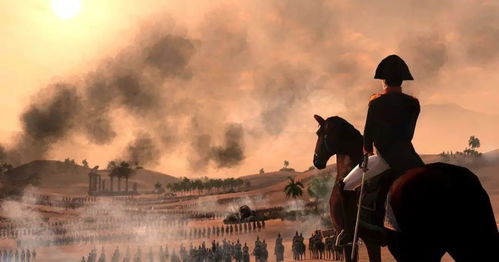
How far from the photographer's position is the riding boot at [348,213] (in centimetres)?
872

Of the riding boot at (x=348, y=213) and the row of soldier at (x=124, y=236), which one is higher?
the riding boot at (x=348, y=213)

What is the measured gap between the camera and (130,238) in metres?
65.3

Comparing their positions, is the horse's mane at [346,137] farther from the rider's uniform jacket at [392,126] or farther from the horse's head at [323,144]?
the rider's uniform jacket at [392,126]

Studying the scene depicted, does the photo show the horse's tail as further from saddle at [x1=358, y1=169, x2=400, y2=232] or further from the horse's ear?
the horse's ear

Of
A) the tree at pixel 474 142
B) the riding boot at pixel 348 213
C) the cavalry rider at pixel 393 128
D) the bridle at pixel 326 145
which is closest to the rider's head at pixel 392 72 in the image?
the cavalry rider at pixel 393 128

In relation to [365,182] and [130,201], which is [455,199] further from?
[130,201]

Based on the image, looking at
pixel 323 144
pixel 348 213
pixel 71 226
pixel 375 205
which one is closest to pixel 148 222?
pixel 71 226

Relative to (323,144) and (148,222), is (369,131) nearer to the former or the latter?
(323,144)

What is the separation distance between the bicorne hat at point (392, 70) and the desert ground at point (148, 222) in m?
21.6

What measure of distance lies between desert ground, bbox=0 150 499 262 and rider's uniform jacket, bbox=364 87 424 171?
21688mm

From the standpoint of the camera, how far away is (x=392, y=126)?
25.1 feet

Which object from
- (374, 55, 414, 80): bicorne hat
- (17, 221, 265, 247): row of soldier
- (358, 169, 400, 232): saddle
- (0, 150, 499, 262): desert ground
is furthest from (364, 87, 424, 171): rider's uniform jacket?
(17, 221, 265, 247): row of soldier

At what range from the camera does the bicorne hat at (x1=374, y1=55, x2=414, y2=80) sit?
8.02m

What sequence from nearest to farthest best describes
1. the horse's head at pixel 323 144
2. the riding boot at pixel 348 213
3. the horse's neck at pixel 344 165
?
the riding boot at pixel 348 213, the horse's neck at pixel 344 165, the horse's head at pixel 323 144
